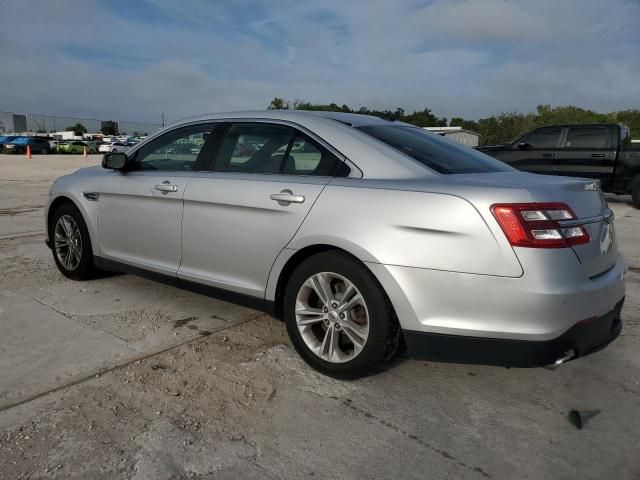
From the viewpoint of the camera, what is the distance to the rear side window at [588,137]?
11219mm

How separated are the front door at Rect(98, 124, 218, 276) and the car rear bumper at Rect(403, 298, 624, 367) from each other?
1889mm

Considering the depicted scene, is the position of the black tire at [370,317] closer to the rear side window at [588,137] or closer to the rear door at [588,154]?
the rear door at [588,154]

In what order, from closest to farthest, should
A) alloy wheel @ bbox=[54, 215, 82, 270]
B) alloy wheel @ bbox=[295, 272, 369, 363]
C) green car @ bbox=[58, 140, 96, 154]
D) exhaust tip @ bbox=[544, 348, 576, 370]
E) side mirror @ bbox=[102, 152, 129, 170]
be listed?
exhaust tip @ bbox=[544, 348, 576, 370], alloy wheel @ bbox=[295, 272, 369, 363], side mirror @ bbox=[102, 152, 129, 170], alloy wheel @ bbox=[54, 215, 82, 270], green car @ bbox=[58, 140, 96, 154]

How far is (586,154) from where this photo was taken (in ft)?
37.1

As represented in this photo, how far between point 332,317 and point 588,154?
10.3 meters

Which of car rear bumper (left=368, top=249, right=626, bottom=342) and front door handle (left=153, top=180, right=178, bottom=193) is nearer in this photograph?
car rear bumper (left=368, top=249, right=626, bottom=342)

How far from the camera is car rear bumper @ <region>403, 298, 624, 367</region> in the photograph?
2.44m

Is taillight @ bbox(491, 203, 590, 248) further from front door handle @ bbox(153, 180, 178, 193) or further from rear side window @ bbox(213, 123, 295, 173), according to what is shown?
front door handle @ bbox(153, 180, 178, 193)

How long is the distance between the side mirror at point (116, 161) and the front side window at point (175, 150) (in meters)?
0.10

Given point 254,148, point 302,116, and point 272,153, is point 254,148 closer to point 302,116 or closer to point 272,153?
point 272,153

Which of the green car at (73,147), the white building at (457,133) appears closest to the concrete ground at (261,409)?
the white building at (457,133)

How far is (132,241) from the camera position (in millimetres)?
4043

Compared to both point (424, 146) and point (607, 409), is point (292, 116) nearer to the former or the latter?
point (424, 146)

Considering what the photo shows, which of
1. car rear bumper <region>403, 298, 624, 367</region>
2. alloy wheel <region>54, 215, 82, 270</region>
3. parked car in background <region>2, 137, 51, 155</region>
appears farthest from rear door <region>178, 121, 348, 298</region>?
parked car in background <region>2, 137, 51, 155</region>
